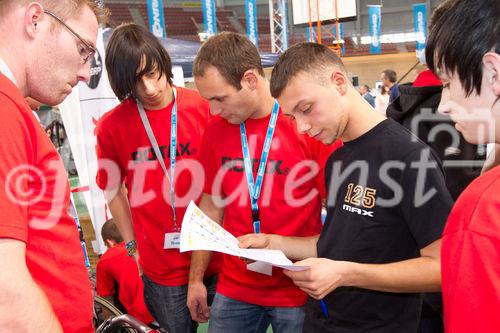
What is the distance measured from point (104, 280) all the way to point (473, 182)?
241cm

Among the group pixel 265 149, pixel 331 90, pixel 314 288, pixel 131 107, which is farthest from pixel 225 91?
pixel 314 288

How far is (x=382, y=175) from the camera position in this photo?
4.20 feet

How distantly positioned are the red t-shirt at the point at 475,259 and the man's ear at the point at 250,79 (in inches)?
43.2

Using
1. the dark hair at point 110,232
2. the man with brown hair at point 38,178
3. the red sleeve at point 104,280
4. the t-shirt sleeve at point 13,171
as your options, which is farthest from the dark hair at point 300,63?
the dark hair at point 110,232

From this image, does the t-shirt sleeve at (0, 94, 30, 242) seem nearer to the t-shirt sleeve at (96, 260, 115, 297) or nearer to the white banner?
the t-shirt sleeve at (96, 260, 115, 297)

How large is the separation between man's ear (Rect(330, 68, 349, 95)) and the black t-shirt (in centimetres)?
17

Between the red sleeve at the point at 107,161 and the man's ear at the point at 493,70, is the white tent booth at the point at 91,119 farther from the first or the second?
the man's ear at the point at 493,70

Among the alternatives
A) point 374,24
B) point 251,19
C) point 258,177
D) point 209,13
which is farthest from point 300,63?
point 374,24

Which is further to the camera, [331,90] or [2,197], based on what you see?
[331,90]

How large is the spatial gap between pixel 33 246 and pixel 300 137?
0.97m

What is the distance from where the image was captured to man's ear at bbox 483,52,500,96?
2.27ft

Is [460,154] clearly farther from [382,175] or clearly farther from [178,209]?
[178,209]

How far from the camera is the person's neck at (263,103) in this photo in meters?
1.73

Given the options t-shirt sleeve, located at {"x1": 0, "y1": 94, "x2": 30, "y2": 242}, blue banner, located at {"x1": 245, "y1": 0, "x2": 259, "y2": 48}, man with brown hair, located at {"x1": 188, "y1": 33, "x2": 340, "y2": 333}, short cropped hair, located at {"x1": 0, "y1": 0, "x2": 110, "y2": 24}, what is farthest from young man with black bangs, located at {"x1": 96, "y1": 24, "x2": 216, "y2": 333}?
blue banner, located at {"x1": 245, "y1": 0, "x2": 259, "y2": 48}
